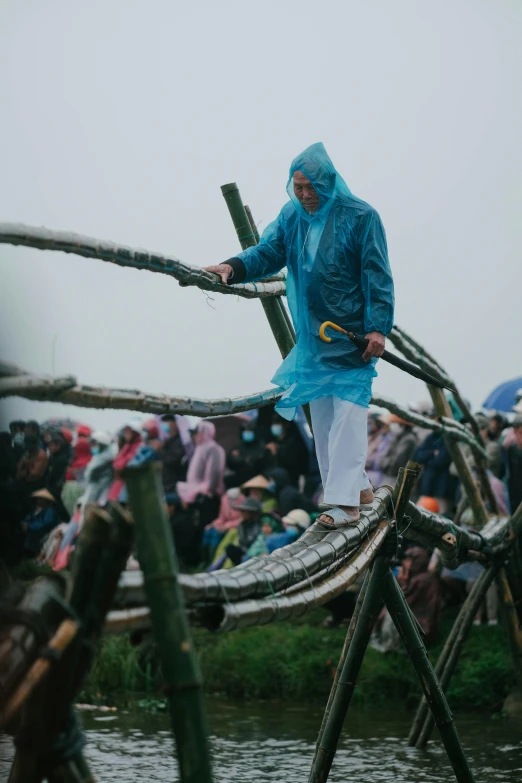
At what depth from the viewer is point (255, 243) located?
6.99 meters

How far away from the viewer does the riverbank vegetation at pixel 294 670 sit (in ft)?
36.1

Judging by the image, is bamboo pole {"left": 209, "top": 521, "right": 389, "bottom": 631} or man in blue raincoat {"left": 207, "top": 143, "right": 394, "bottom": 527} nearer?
bamboo pole {"left": 209, "top": 521, "right": 389, "bottom": 631}

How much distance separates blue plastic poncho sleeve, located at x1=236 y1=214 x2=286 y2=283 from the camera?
582 cm

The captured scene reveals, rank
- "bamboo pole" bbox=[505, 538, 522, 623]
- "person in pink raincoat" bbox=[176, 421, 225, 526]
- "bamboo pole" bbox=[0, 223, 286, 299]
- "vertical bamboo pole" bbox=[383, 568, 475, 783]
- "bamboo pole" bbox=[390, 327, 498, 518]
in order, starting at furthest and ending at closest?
"person in pink raincoat" bbox=[176, 421, 225, 526]
"bamboo pole" bbox=[505, 538, 522, 623]
"bamboo pole" bbox=[390, 327, 498, 518]
"vertical bamboo pole" bbox=[383, 568, 475, 783]
"bamboo pole" bbox=[0, 223, 286, 299]

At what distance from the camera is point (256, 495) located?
13234 millimetres

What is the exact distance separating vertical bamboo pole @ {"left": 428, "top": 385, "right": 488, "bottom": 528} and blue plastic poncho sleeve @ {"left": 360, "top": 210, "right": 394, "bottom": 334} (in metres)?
4.16

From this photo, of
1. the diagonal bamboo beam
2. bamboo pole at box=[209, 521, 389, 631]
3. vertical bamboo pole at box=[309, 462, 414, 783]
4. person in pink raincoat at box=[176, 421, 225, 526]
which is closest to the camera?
the diagonal bamboo beam

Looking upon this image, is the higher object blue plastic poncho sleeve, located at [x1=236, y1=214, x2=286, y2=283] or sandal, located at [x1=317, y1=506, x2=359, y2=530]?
blue plastic poncho sleeve, located at [x1=236, y1=214, x2=286, y2=283]

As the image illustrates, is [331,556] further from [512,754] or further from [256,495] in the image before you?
[256,495]

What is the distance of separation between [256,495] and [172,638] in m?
10.0

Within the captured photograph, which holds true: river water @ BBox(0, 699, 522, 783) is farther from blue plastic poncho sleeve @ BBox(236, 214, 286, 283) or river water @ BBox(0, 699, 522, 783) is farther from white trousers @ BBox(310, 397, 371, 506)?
blue plastic poncho sleeve @ BBox(236, 214, 286, 283)

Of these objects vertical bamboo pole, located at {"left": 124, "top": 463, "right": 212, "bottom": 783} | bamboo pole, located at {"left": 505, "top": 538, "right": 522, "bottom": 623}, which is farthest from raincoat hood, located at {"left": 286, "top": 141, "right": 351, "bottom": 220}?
bamboo pole, located at {"left": 505, "top": 538, "right": 522, "bottom": 623}

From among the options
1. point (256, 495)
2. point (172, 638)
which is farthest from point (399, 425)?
point (172, 638)

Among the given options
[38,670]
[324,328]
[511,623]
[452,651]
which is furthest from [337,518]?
[511,623]
